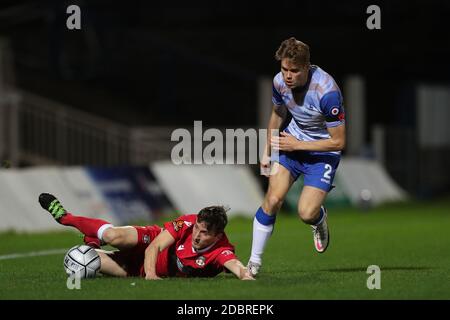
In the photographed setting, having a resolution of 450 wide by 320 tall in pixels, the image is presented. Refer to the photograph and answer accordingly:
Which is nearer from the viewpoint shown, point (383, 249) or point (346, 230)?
point (383, 249)

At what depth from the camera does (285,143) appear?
11.7m

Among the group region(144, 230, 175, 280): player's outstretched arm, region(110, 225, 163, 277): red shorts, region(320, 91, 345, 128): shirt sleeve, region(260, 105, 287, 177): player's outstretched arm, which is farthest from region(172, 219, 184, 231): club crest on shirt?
region(320, 91, 345, 128): shirt sleeve

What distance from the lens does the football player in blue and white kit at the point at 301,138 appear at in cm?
1138

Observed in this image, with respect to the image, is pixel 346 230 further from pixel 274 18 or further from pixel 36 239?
pixel 274 18

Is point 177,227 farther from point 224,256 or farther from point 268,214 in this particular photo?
point 268,214

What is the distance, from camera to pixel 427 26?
32.6 meters

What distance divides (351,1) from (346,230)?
472 inches

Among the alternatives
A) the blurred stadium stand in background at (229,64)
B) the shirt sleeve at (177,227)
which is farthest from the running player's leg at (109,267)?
the blurred stadium stand in background at (229,64)

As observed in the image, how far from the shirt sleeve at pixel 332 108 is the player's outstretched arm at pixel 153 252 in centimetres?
193

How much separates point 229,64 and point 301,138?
64.9 ft

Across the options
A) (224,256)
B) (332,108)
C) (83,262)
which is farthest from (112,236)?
(332,108)

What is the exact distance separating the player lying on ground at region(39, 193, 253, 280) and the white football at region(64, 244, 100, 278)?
13 centimetres

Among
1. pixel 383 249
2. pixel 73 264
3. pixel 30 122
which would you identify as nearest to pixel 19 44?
pixel 30 122
